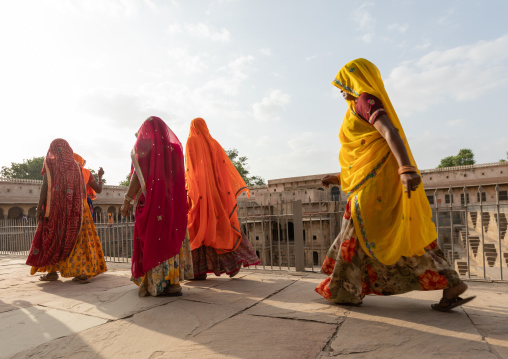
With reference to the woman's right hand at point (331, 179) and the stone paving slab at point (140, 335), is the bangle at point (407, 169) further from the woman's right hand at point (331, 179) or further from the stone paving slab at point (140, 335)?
the stone paving slab at point (140, 335)

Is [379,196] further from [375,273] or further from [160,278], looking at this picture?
[160,278]

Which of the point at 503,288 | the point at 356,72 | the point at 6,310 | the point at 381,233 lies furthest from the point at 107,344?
the point at 503,288

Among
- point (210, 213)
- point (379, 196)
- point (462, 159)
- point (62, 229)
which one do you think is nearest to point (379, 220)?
point (379, 196)

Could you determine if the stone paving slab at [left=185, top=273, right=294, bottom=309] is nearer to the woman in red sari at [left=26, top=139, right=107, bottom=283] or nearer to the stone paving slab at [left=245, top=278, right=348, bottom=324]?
the stone paving slab at [left=245, top=278, right=348, bottom=324]

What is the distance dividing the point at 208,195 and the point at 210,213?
0.19 metres

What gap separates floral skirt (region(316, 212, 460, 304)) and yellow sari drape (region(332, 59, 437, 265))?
0.08m

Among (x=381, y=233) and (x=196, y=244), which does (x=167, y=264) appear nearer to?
(x=196, y=244)

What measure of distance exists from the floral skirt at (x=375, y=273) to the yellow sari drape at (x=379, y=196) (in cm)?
8

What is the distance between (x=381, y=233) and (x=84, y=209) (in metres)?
3.60

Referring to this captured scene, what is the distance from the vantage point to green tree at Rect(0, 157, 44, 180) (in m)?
41.8

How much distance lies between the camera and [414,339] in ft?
5.12

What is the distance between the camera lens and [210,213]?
3406mm

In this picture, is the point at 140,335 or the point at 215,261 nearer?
the point at 140,335

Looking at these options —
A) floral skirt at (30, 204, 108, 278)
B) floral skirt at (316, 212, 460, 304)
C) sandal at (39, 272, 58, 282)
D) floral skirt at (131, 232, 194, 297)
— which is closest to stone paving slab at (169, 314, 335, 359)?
floral skirt at (316, 212, 460, 304)
